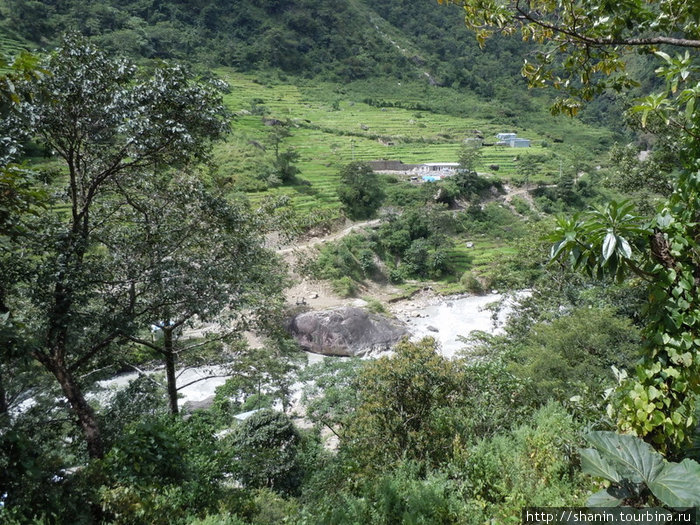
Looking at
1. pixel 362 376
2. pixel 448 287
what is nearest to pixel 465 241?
pixel 448 287

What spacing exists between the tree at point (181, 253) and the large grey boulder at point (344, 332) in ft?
39.3

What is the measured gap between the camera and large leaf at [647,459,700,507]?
1.73 m

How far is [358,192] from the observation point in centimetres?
3212

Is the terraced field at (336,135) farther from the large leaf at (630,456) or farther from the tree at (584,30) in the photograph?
the large leaf at (630,456)

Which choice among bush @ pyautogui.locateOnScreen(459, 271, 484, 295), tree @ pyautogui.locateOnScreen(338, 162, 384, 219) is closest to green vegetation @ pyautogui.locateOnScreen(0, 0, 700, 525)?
bush @ pyautogui.locateOnScreen(459, 271, 484, 295)

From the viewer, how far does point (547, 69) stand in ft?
10.6

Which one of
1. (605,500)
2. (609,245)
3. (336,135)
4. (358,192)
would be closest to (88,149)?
(609,245)

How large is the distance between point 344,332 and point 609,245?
17.8m

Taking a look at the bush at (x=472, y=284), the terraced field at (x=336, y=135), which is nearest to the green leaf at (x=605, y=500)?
the bush at (x=472, y=284)

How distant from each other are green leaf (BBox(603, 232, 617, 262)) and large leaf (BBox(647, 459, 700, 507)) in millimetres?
972

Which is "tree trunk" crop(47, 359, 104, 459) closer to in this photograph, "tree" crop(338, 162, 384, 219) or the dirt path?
the dirt path

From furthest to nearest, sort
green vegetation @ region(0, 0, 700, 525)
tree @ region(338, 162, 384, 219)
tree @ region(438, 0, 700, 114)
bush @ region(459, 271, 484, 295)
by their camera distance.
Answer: tree @ region(338, 162, 384, 219)
bush @ region(459, 271, 484, 295)
tree @ region(438, 0, 700, 114)
green vegetation @ region(0, 0, 700, 525)

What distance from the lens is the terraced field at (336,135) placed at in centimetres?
3509

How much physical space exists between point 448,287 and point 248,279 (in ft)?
70.3
